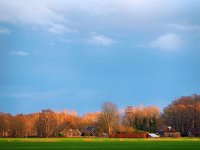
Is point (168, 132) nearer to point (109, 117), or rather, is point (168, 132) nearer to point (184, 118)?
point (184, 118)

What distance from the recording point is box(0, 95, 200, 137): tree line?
153000 millimetres

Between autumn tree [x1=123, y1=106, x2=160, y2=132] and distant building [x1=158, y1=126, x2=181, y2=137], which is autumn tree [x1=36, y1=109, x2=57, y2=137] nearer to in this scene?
autumn tree [x1=123, y1=106, x2=160, y2=132]

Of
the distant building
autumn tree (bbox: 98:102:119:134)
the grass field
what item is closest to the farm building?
autumn tree (bbox: 98:102:119:134)

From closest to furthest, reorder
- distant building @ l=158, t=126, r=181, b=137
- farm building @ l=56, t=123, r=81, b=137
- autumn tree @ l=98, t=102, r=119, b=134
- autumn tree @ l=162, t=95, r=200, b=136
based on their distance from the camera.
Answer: distant building @ l=158, t=126, r=181, b=137, autumn tree @ l=162, t=95, r=200, b=136, autumn tree @ l=98, t=102, r=119, b=134, farm building @ l=56, t=123, r=81, b=137

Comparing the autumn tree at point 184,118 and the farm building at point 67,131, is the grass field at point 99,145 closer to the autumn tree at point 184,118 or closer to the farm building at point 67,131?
the autumn tree at point 184,118

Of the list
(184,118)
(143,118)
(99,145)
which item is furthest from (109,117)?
(99,145)

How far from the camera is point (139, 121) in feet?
514

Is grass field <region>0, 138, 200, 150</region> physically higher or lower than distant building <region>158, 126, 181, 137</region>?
higher

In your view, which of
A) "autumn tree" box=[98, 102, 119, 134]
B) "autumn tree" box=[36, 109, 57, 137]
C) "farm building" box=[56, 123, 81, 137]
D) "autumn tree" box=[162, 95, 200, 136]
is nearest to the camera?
"autumn tree" box=[162, 95, 200, 136]

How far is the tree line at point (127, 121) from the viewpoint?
153m

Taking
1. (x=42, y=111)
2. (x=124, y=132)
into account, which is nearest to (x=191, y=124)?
(x=124, y=132)

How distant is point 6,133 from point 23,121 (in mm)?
10573

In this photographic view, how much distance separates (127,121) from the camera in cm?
17212

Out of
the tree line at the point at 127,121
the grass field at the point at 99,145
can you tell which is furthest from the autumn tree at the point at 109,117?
the grass field at the point at 99,145
